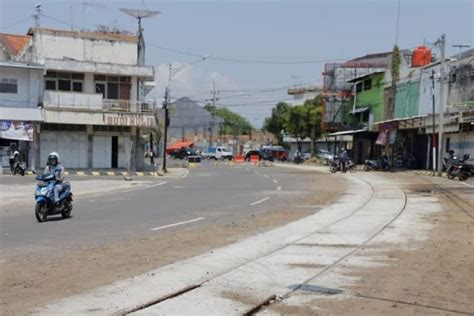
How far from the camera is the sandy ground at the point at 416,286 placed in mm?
7027

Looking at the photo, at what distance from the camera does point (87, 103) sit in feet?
153

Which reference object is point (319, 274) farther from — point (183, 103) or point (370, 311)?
point (183, 103)

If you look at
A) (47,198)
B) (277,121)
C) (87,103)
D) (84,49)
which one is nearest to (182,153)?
(277,121)

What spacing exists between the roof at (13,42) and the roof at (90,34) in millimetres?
1089

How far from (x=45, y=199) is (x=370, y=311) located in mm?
11136

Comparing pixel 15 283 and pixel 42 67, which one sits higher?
pixel 42 67

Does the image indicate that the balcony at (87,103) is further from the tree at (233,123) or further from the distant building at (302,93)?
the tree at (233,123)

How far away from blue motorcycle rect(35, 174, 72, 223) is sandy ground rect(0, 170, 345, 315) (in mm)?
3907

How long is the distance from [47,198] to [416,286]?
1066cm

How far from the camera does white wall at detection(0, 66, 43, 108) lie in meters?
45.2

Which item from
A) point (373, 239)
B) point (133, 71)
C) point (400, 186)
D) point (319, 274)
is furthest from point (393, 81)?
point (319, 274)

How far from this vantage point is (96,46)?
161 ft

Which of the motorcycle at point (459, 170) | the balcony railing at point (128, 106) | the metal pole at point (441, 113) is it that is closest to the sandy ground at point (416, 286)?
the motorcycle at point (459, 170)

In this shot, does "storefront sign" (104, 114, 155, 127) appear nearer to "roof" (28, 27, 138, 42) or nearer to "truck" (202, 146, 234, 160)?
"roof" (28, 27, 138, 42)
